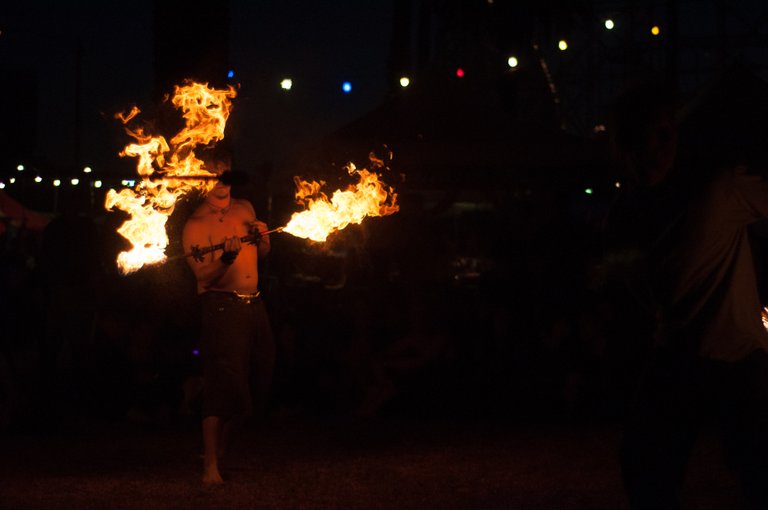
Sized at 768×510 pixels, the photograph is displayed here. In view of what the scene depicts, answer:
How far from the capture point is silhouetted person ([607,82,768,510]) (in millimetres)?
3449

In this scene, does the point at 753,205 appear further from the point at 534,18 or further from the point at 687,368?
the point at 534,18

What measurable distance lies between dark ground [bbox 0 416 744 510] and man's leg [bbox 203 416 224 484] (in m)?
0.10

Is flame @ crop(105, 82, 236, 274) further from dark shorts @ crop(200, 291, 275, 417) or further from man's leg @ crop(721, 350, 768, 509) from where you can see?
man's leg @ crop(721, 350, 768, 509)

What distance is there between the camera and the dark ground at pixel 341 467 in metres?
6.21

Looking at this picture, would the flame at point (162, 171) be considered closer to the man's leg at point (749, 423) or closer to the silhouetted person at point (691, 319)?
the silhouetted person at point (691, 319)

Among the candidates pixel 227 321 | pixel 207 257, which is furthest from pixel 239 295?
pixel 207 257

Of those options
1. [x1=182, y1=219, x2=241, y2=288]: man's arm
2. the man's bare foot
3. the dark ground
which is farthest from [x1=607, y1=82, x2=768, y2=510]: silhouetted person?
the man's bare foot

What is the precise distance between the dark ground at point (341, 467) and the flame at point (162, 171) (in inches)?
59.1

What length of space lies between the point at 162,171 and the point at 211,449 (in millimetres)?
2515

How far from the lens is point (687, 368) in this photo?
11.5 feet

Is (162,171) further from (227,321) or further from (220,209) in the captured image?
(227,321)

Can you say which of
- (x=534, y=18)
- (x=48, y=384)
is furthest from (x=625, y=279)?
(x=534, y=18)

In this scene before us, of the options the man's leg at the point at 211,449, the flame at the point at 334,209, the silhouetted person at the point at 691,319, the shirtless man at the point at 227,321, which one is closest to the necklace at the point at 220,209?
the shirtless man at the point at 227,321

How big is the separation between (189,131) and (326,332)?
2.82m
